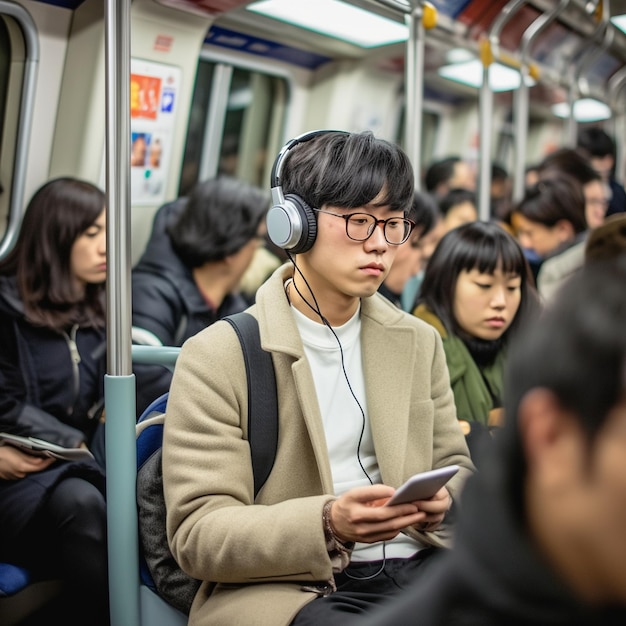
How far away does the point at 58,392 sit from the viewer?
290cm

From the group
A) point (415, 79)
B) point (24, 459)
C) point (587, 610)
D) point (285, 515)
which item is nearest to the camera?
point (587, 610)

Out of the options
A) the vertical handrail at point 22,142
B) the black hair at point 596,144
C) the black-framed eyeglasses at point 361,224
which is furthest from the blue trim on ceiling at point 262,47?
the black-framed eyeglasses at point 361,224

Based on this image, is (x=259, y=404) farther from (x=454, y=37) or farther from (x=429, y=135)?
(x=429, y=135)

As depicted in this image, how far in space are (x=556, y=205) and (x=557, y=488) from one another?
4247mm

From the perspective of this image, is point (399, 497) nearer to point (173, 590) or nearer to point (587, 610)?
point (173, 590)

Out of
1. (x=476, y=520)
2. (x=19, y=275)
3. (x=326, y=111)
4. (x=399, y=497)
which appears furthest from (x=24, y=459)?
(x=326, y=111)

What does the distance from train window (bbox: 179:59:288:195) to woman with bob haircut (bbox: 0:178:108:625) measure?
2.40 m

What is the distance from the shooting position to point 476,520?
2.61 ft

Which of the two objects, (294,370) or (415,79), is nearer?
(294,370)

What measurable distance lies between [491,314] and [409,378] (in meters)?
0.92

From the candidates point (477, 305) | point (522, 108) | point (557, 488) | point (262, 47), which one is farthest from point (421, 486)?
point (522, 108)

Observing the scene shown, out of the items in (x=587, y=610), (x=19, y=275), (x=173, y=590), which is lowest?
(x=173, y=590)

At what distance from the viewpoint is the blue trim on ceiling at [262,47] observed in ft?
16.5

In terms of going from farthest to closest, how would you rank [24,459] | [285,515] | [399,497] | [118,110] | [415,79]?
[415,79]
[24,459]
[118,110]
[285,515]
[399,497]
